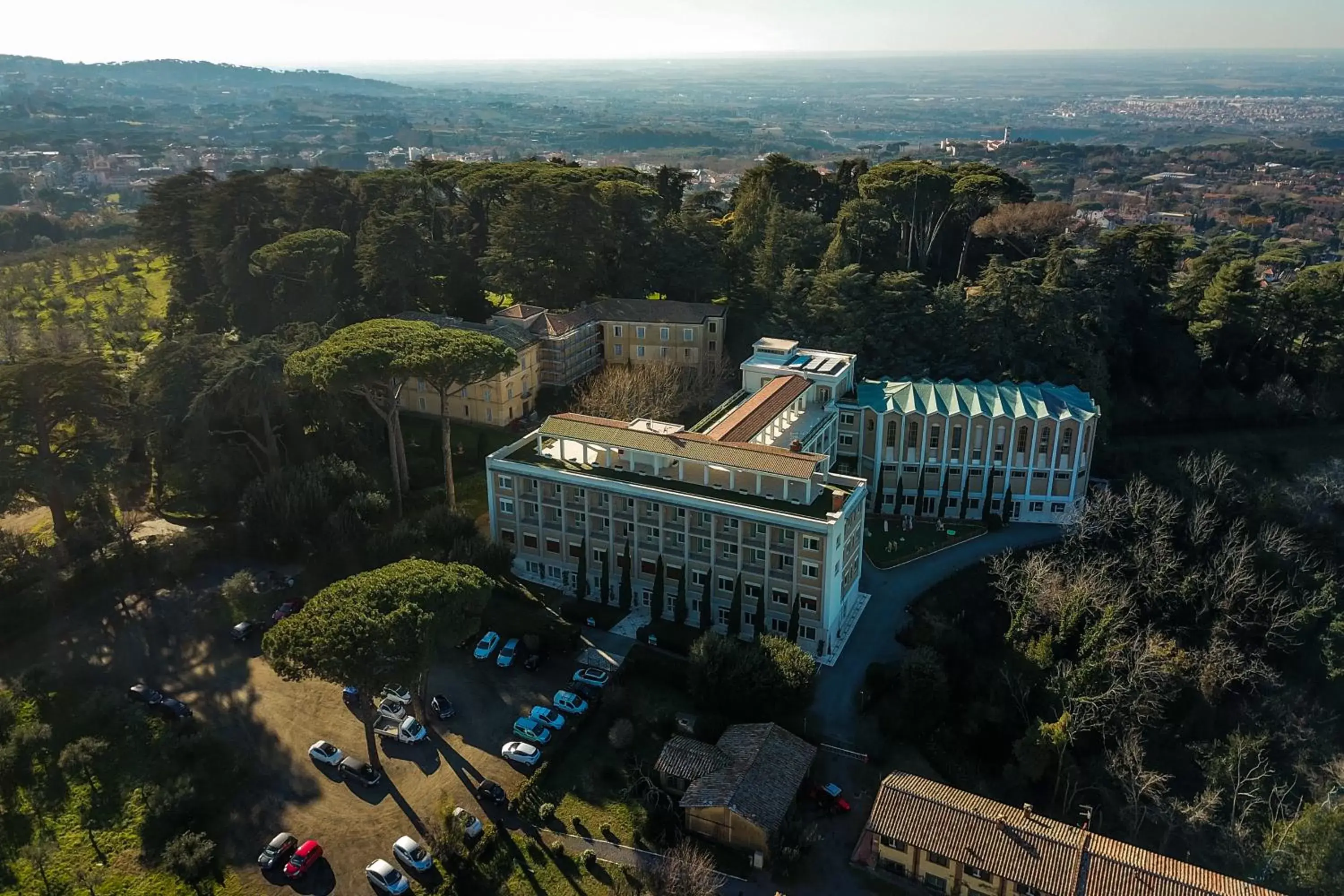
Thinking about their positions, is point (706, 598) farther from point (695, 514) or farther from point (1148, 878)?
point (1148, 878)

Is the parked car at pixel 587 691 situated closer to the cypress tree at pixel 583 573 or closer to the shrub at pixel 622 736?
the shrub at pixel 622 736

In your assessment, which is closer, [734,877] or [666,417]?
[734,877]

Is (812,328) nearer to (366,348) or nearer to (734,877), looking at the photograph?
(366,348)

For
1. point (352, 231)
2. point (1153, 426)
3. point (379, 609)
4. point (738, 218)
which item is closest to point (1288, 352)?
point (1153, 426)

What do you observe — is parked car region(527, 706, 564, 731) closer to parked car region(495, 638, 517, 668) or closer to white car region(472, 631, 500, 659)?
parked car region(495, 638, 517, 668)

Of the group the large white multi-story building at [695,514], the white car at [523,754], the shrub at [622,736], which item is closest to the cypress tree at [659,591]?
the large white multi-story building at [695,514]
